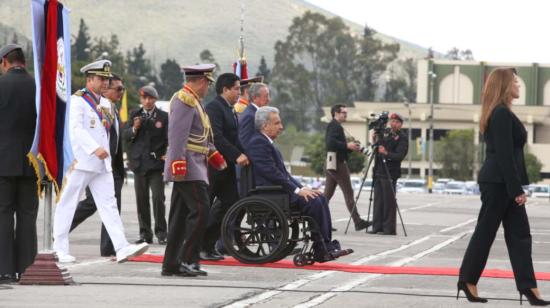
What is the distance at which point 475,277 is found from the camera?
10.2 metres

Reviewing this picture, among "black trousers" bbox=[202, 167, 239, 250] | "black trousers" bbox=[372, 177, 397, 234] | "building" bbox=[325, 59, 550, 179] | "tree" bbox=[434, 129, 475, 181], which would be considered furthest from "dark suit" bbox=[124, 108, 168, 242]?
"tree" bbox=[434, 129, 475, 181]

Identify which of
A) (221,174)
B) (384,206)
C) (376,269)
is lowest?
(376,269)

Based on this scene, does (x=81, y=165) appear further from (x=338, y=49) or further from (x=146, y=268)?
(x=338, y=49)

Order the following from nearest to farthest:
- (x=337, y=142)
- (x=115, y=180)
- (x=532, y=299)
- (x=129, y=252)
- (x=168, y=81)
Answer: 1. (x=532, y=299)
2. (x=129, y=252)
3. (x=115, y=180)
4. (x=337, y=142)
5. (x=168, y=81)

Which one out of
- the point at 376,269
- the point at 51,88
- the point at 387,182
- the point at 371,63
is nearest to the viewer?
the point at 51,88

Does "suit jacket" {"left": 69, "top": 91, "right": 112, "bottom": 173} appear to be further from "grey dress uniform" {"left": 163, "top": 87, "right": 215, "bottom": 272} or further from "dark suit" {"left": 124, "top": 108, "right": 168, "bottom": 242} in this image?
"dark suit" {"left": 124, "top": 108, "right": 168, "bottom": 242}

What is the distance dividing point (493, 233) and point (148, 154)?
6758 mm

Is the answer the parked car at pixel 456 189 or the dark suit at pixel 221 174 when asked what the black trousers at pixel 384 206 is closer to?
the dark suit at pixel 221 174

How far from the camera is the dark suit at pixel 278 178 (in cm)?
1323

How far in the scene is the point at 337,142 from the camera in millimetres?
20688

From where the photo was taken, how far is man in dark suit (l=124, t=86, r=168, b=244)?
16.3 m

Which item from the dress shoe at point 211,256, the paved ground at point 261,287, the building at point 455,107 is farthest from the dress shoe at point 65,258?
the building at point 455,107

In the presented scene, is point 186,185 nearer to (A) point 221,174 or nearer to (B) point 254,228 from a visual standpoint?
(B) point 254,228

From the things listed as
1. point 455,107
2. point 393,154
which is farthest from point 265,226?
point 455,107
